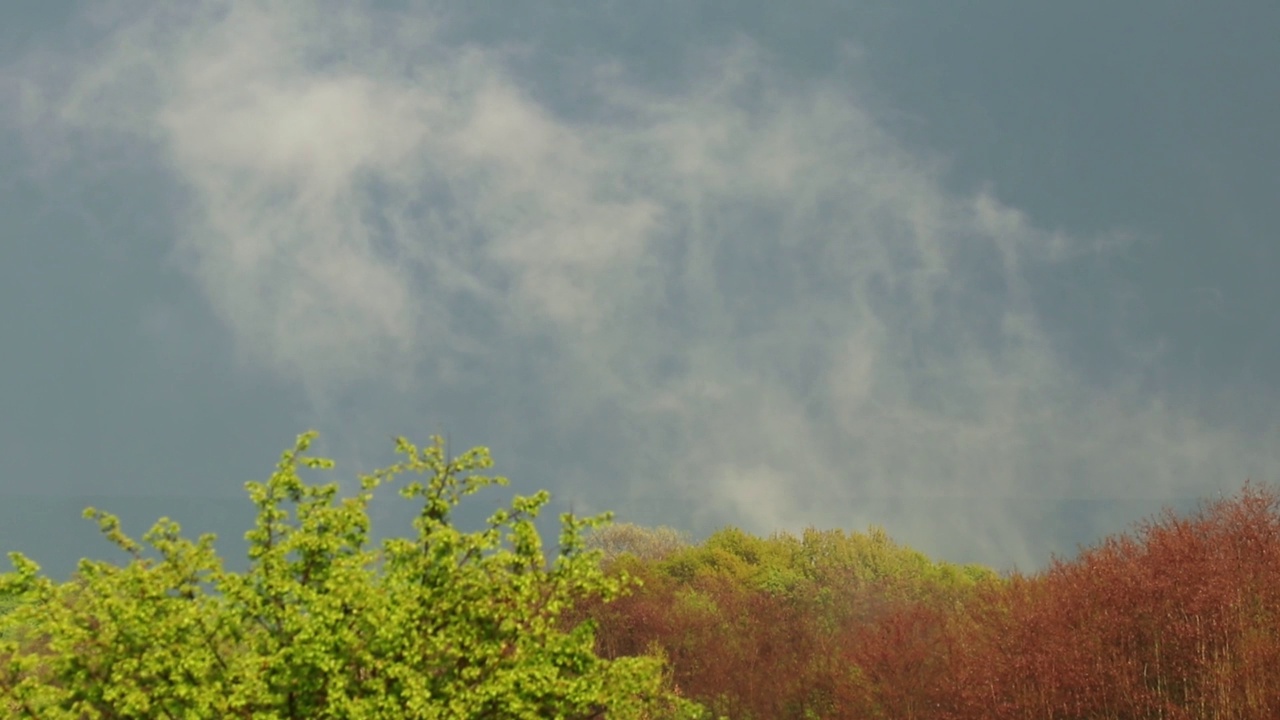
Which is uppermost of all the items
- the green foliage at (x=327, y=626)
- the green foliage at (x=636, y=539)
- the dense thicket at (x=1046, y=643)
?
the green foliage at (x=636, y=539)

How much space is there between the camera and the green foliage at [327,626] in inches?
782

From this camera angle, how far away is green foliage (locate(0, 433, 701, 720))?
19859 millimetres

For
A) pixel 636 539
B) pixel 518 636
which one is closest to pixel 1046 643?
pixel 518 636

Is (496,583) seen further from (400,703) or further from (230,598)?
(230,598)

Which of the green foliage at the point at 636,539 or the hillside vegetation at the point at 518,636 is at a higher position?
the green foliage at the point at 636,539

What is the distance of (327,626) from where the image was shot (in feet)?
65.5

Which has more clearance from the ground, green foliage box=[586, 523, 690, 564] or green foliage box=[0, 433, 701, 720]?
green foliage box=[586, 523, 690, 564]

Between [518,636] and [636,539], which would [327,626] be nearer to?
[518,636]

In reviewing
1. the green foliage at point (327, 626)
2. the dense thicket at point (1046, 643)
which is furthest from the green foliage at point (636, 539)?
the green foliage at point (327, 626)

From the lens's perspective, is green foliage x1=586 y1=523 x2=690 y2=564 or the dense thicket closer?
the dense thicket

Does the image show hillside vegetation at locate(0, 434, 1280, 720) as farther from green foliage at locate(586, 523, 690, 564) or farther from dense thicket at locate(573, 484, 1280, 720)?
green foliage at locate(586, 523, 690, 564)

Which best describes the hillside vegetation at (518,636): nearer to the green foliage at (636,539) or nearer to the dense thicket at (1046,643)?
the dense thicket at (1046,643)

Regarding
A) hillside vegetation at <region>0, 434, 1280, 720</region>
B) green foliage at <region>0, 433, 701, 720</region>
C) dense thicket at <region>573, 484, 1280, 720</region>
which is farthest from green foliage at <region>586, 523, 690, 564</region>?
green foliage at <region>0, 433, 701, 720</region>

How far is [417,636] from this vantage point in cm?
2020
